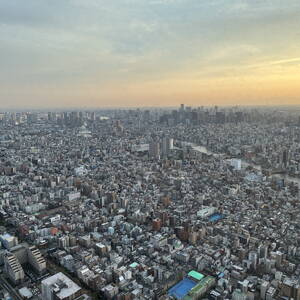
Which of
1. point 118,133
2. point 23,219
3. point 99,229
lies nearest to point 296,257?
point 99,229

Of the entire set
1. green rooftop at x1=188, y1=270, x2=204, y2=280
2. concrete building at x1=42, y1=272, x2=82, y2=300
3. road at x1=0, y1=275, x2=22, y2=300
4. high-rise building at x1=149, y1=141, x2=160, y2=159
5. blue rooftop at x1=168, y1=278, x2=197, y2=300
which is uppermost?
high-rise building at x1=149, y1=141, x2=160, y2=159

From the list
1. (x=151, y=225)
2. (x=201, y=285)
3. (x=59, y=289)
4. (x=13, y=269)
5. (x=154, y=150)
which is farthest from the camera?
(x=154, y=150)

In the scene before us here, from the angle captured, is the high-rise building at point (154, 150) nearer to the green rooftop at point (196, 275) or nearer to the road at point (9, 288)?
the green rooftop at point (196, 275)

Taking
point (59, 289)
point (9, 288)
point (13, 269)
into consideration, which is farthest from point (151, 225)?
point (9, 288)

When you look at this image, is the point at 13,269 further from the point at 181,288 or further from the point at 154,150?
the point at 154,150

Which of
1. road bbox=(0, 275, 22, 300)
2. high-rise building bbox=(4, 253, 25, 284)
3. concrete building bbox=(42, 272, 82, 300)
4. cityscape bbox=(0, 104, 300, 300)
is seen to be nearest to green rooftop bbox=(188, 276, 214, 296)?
cityscape bbox=(0, 104, 300, 300)

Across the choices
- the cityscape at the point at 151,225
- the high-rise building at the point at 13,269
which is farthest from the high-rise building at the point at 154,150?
the high-rise building at the point at 13,269

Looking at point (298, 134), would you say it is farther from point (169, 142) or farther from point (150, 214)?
point (150, 214)

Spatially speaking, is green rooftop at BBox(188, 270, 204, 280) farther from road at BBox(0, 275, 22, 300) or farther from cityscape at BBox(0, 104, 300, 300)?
road at BBox(0, 275, 22, 300)
